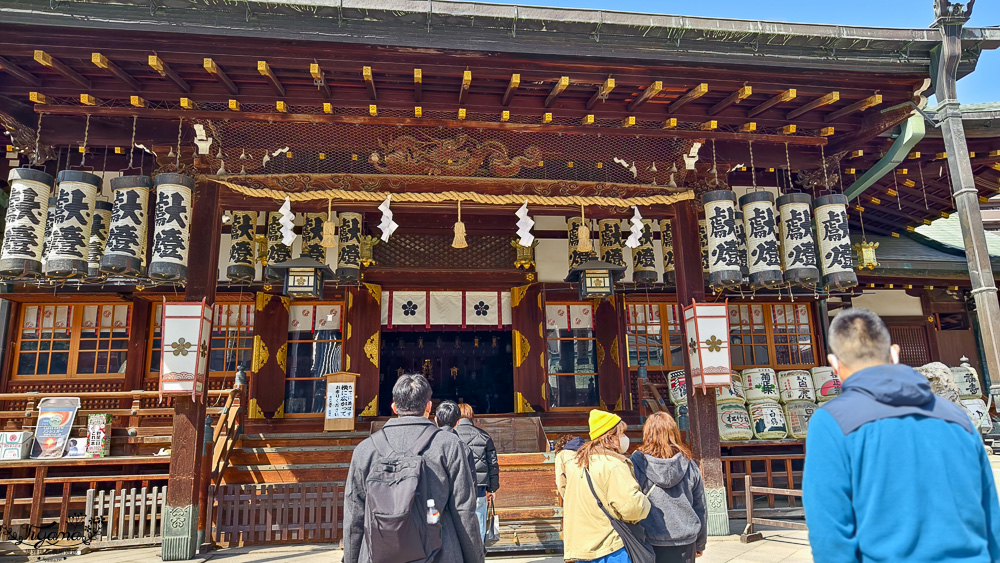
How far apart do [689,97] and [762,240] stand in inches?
86.7

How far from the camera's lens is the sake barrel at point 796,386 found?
1021 centimetres

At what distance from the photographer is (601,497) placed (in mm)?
3502

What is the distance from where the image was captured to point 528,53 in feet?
22.0

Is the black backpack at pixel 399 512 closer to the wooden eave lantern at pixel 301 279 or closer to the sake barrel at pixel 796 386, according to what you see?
the wooden eave lantern at pixel 301 279

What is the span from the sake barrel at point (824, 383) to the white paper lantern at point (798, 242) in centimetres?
291

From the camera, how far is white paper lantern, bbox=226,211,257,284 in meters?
9.10

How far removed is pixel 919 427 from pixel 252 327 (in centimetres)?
1069

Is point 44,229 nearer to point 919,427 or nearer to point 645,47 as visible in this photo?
point 645,47

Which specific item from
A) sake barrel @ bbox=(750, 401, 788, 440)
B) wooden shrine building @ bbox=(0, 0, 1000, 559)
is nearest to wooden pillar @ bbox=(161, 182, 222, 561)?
wooden shrine building @ bbox=(0, 0, 1000, 559)

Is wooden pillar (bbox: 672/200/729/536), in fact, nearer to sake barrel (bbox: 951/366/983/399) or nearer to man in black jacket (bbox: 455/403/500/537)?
man in black jacket (bbox: 455/403/500/537)

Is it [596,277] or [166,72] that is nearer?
[166,72]

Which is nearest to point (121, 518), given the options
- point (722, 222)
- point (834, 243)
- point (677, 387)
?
point (677, 387)

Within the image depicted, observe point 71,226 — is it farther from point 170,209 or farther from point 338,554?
point 338,554

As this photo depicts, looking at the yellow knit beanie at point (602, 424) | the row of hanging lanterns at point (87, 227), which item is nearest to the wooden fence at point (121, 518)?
the row of hanging lanterns at point (87, 227)
